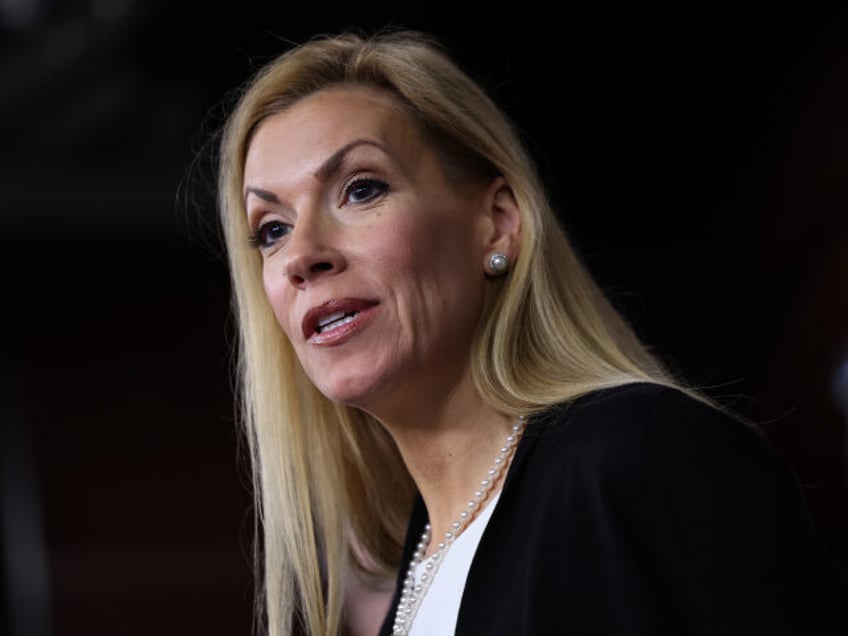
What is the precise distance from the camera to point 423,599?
1.69 meters

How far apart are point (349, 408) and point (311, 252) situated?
392 mm

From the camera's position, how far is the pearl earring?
1658mm

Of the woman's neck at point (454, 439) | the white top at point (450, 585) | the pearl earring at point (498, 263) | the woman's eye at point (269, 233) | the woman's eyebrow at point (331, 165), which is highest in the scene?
the woman's eyebrow at point (331, 165)

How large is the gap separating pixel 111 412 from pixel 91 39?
1.67m

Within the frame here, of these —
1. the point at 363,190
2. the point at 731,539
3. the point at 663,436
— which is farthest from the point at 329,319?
the point at 731,539

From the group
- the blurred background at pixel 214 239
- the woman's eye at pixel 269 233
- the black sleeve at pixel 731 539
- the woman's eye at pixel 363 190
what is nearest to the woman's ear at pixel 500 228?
the woman's eye at pixel 363 190

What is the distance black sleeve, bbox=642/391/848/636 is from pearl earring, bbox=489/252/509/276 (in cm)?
39

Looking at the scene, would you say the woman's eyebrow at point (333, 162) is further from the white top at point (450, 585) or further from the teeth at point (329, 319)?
the white top at point (450, 585)

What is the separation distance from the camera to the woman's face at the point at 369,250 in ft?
5.21

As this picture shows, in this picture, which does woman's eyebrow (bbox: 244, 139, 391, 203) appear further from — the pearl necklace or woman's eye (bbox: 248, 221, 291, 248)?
the pearl necklace

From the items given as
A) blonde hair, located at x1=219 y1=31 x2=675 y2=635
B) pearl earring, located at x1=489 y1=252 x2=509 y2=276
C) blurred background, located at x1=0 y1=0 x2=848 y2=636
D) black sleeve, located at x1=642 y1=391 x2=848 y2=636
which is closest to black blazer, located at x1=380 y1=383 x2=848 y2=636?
black sleeve, located at x1=642 y1=391 x2=848 y2=636

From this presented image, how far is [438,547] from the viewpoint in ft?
5.59

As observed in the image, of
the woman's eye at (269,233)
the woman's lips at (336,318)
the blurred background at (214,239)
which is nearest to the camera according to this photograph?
the woman's lips at (336,318)

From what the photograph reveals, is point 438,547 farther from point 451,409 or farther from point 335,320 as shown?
point 335,320
